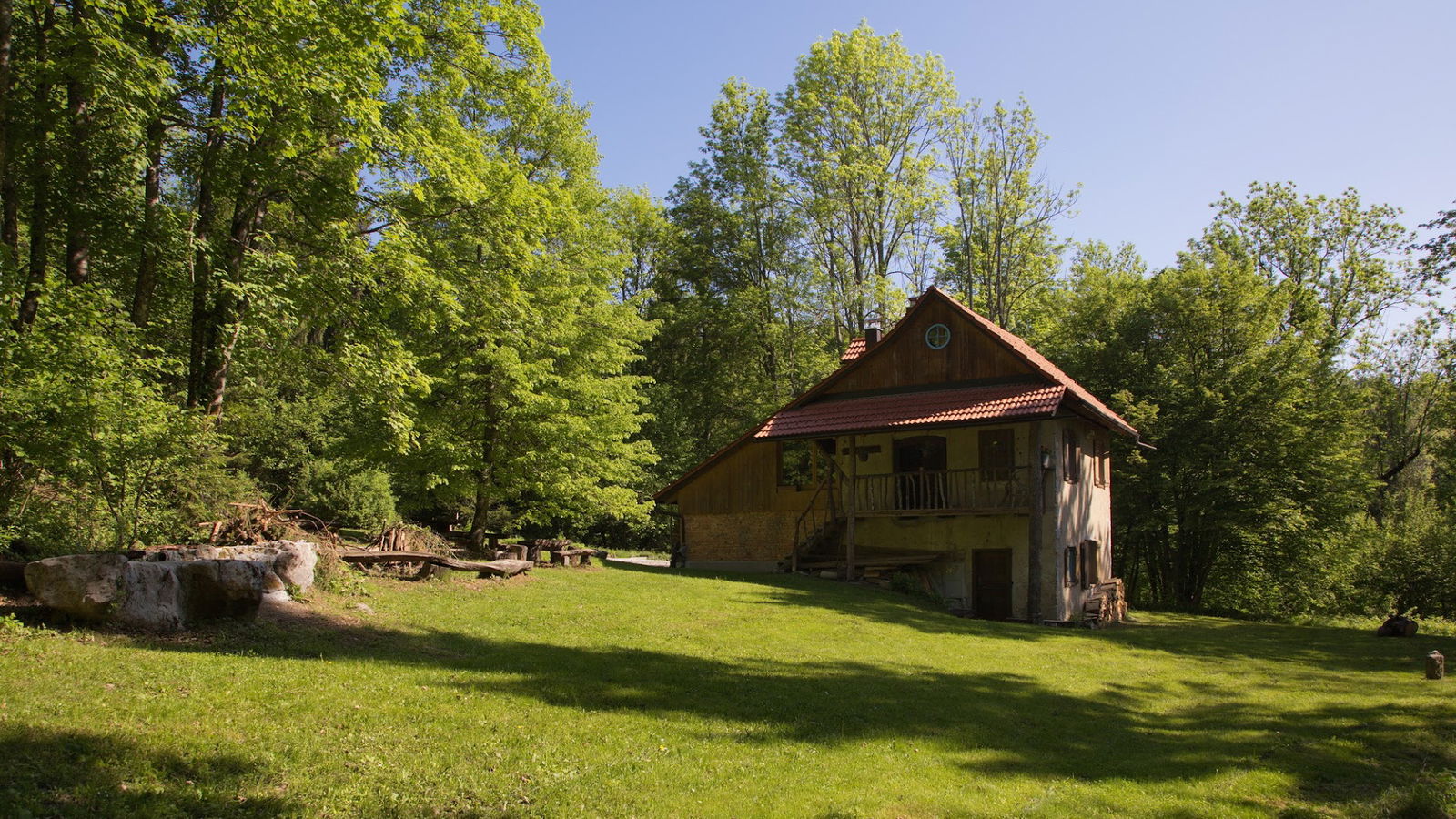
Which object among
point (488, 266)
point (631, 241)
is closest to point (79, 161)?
point (488, 266)

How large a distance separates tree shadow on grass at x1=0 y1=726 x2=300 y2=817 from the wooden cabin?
19.1 metres

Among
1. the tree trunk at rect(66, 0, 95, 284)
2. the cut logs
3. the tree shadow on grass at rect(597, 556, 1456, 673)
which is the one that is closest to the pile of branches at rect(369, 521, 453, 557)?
the cut logs

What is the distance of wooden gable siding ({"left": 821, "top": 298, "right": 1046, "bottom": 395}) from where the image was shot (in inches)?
955

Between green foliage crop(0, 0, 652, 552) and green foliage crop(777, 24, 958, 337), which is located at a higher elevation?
green foliage crop(777, 24, 958, 337)

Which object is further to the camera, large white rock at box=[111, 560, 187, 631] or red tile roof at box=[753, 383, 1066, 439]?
red tile roof at box=[753, 383, 1066, 439]

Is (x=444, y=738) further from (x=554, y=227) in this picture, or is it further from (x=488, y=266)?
(x=554, y=227)

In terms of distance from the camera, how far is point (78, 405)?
9266mm

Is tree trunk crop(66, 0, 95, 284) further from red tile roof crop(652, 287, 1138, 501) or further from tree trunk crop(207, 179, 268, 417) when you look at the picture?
red tile roof crop(652, 287, 1138, 501)

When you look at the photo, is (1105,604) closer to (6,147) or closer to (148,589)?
(148,589)

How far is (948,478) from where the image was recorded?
78.4 feet

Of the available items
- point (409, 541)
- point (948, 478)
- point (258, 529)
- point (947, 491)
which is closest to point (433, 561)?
point (409, 541)

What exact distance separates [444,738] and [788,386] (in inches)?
1399

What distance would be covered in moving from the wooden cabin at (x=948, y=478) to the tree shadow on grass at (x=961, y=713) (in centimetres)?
1058

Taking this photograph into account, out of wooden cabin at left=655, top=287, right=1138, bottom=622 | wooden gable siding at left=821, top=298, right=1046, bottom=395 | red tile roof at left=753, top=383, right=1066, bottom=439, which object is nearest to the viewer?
red tile roof at left=753, top=383, right=1066, bottom=439
